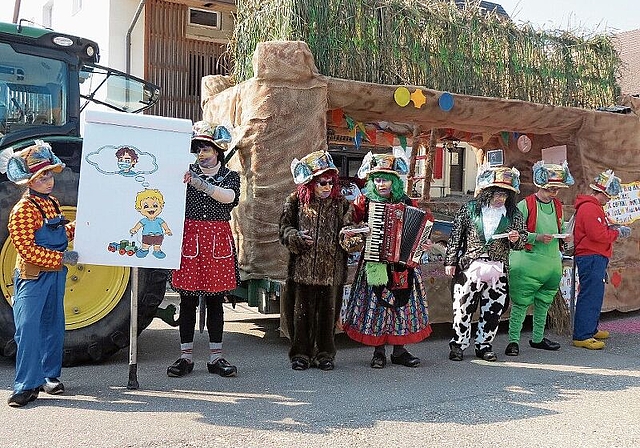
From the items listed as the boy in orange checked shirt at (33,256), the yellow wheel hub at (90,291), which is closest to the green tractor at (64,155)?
the yellow wheel hub at (90,291)

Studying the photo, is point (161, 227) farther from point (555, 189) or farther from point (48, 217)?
point (555, 189)

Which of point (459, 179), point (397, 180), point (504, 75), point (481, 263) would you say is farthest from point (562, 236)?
point (459, 179)

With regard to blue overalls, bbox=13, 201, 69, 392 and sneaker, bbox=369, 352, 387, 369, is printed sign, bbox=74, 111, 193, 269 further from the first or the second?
sneaker, bbox=369, 352, 387, 369

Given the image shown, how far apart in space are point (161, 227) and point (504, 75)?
4454 mm

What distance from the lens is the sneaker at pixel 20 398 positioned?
4160 millimetres

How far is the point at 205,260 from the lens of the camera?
16.2 ft

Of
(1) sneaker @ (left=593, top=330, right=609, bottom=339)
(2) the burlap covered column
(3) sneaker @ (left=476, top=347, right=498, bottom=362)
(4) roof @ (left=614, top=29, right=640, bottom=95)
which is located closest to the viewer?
(3) sneaker @ (left=476, top=347, right=498, bottom=362)

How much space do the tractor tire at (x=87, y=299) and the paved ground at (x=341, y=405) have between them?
0.63ft

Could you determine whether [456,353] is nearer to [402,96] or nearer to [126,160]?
[402,96]

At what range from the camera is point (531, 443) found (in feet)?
12.5

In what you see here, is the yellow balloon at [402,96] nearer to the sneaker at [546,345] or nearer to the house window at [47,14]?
the sneaker at [546,345]

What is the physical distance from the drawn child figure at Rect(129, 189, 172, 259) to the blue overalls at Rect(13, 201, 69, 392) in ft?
1.57

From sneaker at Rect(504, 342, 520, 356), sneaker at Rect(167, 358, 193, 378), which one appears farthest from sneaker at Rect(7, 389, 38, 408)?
sneaker at Rect(504, 342, 520, 356)

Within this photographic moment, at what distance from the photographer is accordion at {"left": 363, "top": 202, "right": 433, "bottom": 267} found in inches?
207
